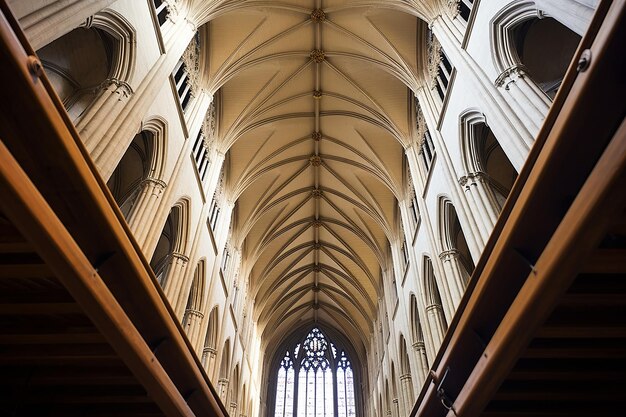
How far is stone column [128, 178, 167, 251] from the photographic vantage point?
27.0 ft

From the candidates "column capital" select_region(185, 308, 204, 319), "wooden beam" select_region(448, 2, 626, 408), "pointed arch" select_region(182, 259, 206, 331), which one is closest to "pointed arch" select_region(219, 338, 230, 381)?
"pointed arch" select_region(182, 259, 206, 331)

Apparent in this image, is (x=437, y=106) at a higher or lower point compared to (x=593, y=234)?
higher

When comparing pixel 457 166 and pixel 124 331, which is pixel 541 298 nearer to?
pixel 124 331

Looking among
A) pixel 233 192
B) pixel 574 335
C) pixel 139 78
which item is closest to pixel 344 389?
pixel 233 192

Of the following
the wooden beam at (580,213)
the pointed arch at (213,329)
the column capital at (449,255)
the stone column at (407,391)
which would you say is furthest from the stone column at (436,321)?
the wooden beam at (580,213)

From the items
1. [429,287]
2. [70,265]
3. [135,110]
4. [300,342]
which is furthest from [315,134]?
[300,342]

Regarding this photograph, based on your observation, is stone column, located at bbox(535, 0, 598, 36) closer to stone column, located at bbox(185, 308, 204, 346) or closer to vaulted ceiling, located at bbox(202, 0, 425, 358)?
vaulted ceiling, located at bbox(202, 0, 425, 358)

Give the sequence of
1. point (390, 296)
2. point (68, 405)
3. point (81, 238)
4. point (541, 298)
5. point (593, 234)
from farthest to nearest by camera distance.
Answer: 1. point (390, 296)
2. point (68, 405)
3. point (81, 238)
4. point (541, 298)
5. point (593, 234)

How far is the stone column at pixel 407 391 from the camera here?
14.1 meters

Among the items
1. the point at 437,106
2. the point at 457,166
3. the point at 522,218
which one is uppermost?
the point at 437,106

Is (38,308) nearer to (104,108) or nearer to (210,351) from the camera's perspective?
(104,108)

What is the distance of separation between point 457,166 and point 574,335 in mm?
6717

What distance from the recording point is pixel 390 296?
18.5 meters

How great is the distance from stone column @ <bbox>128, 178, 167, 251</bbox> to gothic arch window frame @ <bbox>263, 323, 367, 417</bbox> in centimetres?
1948
